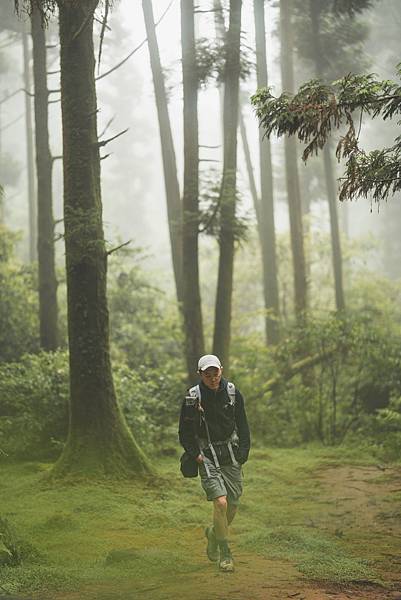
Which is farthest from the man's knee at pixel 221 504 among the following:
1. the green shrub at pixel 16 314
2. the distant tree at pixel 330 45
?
the distant tree at pixel 330 45

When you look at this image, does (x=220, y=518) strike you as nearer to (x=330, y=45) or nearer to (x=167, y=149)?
(x=167, y=149)

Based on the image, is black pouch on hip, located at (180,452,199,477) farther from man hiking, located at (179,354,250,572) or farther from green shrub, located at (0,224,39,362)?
green shrub, located at (0,224,39,362)

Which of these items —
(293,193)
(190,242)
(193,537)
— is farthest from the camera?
(293,193)

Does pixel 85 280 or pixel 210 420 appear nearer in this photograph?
pixel 210 420

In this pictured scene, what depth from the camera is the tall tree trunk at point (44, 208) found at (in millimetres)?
15344

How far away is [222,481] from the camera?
6.25 meters

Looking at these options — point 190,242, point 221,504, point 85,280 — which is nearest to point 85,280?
point 85,280

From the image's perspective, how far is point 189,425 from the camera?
6258 mm

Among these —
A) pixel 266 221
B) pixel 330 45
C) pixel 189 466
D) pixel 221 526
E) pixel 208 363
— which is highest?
pixel 330 45

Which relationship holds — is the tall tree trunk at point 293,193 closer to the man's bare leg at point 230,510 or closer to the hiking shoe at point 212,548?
the man's bare leg at point 230,510

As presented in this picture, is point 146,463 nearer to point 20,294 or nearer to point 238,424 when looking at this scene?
point 238,424

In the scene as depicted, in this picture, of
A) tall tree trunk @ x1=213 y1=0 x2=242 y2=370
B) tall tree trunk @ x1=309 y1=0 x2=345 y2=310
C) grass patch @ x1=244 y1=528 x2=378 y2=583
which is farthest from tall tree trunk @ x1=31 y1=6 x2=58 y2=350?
tall tree trunk @ x1=309 y1=0 x2=345 y2=310

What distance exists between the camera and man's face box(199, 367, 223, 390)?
20.1ft

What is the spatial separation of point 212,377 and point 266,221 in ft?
53.6
